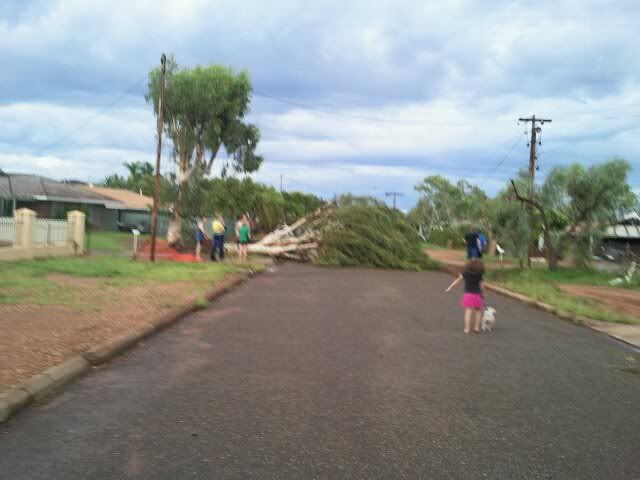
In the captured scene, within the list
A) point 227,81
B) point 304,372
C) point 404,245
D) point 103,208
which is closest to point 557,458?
point 304,372

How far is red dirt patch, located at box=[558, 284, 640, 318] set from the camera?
14.3 m

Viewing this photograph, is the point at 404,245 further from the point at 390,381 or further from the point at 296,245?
the point at 390,381

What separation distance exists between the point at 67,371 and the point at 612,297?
14668 mm

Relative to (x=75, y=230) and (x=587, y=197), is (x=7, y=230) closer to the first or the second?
(x=75, y=230)

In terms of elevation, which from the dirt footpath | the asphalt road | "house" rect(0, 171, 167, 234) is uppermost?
"house" rect(0, 171, 167, 234)

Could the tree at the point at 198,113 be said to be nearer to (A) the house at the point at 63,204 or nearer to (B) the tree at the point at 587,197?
(A) the house at the point at 63,204

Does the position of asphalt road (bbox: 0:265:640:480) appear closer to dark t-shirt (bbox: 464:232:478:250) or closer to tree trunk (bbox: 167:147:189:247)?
dark t-shirt (bbox: 464:232:478:250)

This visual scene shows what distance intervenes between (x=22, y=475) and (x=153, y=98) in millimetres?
30678

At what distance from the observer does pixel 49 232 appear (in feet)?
76.4

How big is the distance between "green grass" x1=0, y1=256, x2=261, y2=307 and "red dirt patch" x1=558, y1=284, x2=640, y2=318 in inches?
364

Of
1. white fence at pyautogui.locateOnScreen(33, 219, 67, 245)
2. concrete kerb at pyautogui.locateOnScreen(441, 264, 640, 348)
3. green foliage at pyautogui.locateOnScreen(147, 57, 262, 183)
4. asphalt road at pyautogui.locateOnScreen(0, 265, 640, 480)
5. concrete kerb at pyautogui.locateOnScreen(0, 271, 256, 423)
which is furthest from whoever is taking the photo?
green foliage at pyautogui.locateOnScreen(147, 57, 262, 183)

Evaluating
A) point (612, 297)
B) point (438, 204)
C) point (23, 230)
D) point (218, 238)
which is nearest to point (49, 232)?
point (23, 230)

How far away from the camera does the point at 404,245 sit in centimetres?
2641

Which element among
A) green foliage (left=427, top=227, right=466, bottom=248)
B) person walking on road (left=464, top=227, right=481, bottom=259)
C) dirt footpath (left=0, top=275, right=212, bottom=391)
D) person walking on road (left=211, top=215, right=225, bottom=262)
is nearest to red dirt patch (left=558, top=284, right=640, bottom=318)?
person walking on road (left=464, top=227, right=481, bottom=259)
